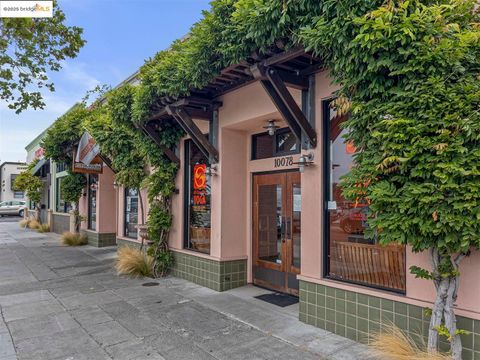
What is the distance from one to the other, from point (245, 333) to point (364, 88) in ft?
11.7

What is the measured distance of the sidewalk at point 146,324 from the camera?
4.46 metres

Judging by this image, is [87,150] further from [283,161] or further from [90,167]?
[283,161]

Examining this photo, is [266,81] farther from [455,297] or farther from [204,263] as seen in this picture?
[204,263]

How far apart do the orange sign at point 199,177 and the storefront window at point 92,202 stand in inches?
294

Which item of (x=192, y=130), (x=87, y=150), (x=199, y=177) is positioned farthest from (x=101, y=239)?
(x=192, y=130)

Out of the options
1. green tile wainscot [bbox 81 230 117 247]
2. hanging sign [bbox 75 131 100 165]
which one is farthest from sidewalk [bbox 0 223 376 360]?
green tile wainscot [bbox 81 230 117 247]

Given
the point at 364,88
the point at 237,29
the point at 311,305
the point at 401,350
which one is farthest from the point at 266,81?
the point at 401,350

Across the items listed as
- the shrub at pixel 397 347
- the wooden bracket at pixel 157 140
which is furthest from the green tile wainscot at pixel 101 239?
the shrub at pixel 397 347

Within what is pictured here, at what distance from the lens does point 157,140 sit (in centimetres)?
834

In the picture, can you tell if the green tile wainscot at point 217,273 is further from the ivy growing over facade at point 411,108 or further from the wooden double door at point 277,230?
the ivy growing over facade at point 411,108

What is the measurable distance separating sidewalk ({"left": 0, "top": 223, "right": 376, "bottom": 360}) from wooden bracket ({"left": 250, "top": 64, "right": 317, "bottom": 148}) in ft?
9.08

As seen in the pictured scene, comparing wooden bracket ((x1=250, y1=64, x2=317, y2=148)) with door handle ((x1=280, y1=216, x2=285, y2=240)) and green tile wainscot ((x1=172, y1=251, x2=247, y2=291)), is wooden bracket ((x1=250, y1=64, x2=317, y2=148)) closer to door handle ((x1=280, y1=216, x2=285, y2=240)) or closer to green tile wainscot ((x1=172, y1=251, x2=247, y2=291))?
door handle ((x1=280, y1=216, x2=285, y2=240))

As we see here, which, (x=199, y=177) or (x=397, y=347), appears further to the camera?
(x=199, y=177)

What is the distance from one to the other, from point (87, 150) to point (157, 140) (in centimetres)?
447
